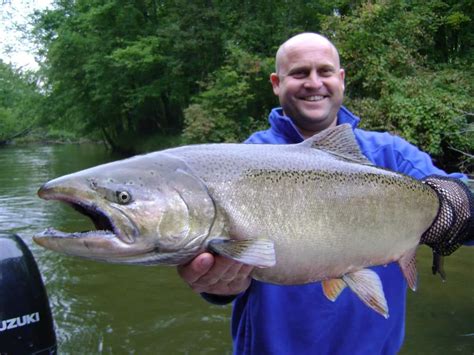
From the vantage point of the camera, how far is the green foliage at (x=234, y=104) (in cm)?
1891

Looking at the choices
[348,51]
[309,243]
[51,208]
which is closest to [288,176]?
[309,243]

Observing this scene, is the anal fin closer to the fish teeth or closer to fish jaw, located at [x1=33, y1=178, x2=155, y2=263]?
fish jaw, located at [x1=33, y1=178, x2=155, y2=263]

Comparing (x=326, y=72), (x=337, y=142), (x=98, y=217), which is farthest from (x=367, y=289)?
(x=326, y=72)

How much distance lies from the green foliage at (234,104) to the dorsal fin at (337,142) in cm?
1595

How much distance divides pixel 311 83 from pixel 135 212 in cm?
173

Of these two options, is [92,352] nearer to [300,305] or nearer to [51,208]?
[300,305]

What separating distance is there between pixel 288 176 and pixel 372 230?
488 mm

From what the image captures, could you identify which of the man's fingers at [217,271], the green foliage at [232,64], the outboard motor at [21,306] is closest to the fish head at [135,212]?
the man's fingers at [217,271]

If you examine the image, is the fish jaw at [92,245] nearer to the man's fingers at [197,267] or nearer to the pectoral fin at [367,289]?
the man's fingers at [197,267]

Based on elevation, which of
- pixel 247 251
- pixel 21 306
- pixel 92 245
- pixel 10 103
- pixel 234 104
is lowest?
pixel 234 104

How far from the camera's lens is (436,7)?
57.8ft

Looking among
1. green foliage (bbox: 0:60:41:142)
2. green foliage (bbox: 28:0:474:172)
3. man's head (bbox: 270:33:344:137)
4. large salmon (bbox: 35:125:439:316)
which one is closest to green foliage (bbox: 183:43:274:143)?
green foliage (bbox: 28:0:474:172)

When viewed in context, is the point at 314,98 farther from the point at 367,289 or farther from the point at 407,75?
the point at 407,75

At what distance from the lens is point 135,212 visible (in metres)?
1.81
